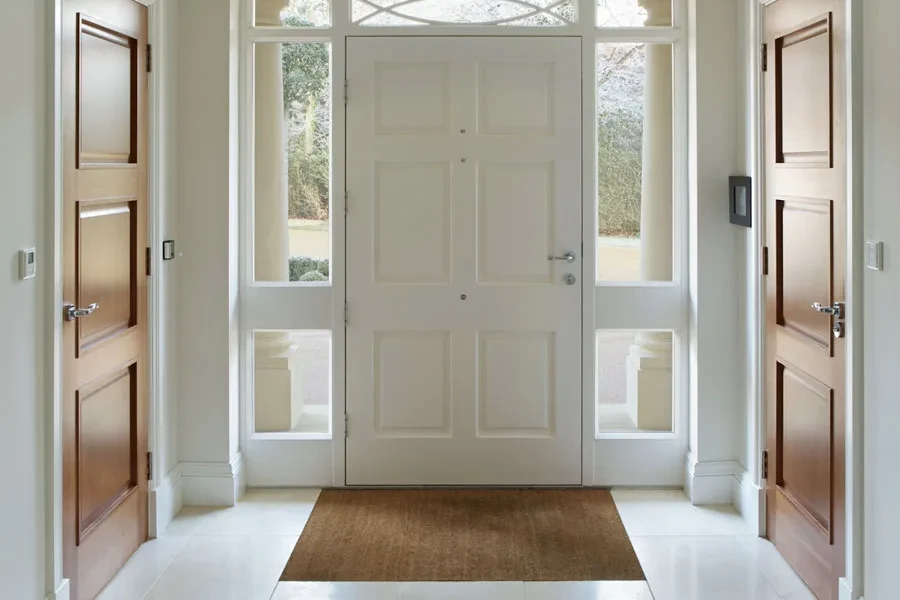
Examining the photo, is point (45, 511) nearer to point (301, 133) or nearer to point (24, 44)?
point (24, 44)

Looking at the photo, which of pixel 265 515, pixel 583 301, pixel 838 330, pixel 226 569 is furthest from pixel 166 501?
pixel 838 330

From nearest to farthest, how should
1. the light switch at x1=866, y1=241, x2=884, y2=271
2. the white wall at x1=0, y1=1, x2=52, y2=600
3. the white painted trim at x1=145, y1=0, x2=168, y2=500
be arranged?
the white wall at x1=0, y1=1, x2=52, y2=600 → the light switch at x1=866, y1=241, x2=884, y2=271 → the white painted trim at x1=145, y1=0, x2=168, y2=500

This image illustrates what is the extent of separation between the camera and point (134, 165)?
408 cm

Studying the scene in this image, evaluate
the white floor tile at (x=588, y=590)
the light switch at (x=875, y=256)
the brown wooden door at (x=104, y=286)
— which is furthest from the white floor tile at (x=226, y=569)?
the light switch at (x=875, y=256)

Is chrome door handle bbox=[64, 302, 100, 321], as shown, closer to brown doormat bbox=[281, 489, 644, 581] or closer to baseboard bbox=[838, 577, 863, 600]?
brown doormat bbox=[281, 489, 644, 581]

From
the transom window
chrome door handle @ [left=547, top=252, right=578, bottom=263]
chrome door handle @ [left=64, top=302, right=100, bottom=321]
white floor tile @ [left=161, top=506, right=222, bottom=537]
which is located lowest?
white floor tile @ [left=161, top=506, right=222, bottom=537]

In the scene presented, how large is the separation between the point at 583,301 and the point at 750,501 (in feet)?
3.79

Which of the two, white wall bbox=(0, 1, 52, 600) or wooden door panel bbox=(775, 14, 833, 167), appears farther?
wooden door panel bbox=(775, 14, 833, 167)

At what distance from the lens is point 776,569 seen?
3932 mm

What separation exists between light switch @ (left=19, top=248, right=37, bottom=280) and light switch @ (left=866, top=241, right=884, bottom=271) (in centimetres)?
247

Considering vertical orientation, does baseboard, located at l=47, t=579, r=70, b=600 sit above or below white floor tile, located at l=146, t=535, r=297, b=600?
above

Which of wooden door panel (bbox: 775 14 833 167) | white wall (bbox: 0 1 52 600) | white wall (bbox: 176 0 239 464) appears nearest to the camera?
white wall (bbox: 0 1 52 600)

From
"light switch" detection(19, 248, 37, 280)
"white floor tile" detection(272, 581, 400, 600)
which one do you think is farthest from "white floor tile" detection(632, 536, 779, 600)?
"light switch" detection(19, 248, 37, 280)

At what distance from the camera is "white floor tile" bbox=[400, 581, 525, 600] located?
3.67 m
